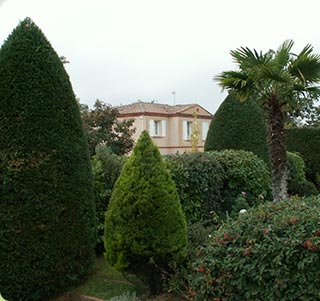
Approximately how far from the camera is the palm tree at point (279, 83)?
720 centimetres

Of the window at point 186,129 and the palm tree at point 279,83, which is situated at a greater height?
the window at point 186,129

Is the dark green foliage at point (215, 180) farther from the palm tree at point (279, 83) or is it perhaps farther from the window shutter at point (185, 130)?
the window shutter at point (185, 130)

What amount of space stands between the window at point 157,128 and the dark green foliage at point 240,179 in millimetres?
19901

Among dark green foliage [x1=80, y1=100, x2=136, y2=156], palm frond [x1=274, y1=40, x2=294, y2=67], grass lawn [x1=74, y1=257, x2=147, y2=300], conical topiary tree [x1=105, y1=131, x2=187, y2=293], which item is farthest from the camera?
dark green foliage [x1=80, y1=100, x2=136, y2=156]

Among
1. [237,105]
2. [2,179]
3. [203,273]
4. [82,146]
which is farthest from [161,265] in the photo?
[237,105]

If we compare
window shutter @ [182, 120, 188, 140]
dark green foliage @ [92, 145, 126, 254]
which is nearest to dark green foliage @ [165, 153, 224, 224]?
dark green foliage @ [92, 145, 126, 254]

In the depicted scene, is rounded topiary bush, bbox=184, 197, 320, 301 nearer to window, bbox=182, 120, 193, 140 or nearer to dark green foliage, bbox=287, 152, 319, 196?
dark green foliage, bbox=287, 152, 319, 196

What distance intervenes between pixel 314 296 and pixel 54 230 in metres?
2.88

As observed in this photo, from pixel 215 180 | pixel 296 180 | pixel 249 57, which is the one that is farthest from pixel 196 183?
pixel 296 180

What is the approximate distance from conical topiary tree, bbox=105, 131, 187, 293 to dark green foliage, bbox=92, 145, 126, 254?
1561 millimetres

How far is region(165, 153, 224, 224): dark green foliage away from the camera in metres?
6.49

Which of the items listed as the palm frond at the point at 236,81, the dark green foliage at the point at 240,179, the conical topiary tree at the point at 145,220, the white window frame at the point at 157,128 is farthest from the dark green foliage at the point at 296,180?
the white window frame at the point at 157,128

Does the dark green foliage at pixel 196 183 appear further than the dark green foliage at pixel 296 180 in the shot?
No

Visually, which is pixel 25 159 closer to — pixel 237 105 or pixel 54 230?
pixel 54 230
